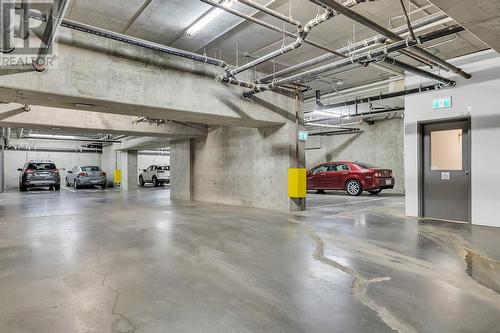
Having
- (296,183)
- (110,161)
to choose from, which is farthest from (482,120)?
(110,161)

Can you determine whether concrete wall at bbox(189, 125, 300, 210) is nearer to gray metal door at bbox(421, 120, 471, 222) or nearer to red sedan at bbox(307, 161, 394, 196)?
gray metal door at bbox(421, 120, 471, 222)

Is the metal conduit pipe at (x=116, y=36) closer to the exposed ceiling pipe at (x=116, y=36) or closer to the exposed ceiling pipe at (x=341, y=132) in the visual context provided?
the exposed ceiling pipe at (x=116, y=36)

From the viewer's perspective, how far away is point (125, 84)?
4.62m

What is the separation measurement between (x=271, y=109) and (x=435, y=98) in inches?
130

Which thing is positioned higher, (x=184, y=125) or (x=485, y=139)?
(x=184, y=125)

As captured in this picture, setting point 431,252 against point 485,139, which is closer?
point 431,252

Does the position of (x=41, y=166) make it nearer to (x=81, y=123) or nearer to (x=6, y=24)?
(x=81, y=123)

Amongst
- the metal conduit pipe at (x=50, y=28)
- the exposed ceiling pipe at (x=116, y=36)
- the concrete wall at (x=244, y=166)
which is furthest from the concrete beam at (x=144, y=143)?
the metal conduit pipe at (x=50, y=28)

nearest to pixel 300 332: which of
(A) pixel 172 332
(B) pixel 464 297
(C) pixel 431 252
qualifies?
(A) pixel 172 332

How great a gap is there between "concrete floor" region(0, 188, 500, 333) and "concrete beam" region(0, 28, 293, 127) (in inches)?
83.1

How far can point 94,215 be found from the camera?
6.55 m

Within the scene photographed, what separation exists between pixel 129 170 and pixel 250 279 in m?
15.1

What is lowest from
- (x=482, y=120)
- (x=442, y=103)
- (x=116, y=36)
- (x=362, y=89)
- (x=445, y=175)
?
(x=445, y=175)

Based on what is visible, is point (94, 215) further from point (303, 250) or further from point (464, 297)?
point (464, 297)
